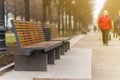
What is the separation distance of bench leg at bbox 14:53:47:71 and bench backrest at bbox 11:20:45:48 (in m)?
0.38

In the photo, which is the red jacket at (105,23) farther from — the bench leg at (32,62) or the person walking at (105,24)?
the bench leg at (32,62)

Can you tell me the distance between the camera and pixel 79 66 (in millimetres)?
12148

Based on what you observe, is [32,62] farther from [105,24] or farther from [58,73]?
[105,24]

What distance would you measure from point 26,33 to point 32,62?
91 cm

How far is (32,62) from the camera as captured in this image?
11008 millimetres

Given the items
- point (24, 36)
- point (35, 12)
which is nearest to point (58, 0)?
point (24, 36)

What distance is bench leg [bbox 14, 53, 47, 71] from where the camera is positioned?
1098cm

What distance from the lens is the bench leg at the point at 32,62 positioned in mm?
10977

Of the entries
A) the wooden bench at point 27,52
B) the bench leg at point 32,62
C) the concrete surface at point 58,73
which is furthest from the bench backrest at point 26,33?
the concrete surface at point 58,73

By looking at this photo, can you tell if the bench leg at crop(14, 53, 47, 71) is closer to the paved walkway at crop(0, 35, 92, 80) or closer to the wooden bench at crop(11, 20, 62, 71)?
the wooden bench at crop(11, 20, 62, 71)

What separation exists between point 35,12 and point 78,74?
3038 inches

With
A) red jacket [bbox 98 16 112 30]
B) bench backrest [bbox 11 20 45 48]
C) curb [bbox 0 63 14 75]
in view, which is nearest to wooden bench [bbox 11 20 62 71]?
bench backrest [bbox 11 20 45 48]

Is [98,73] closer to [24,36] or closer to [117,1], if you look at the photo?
[24,36]

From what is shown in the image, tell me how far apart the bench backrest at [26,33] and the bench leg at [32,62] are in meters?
0.38
